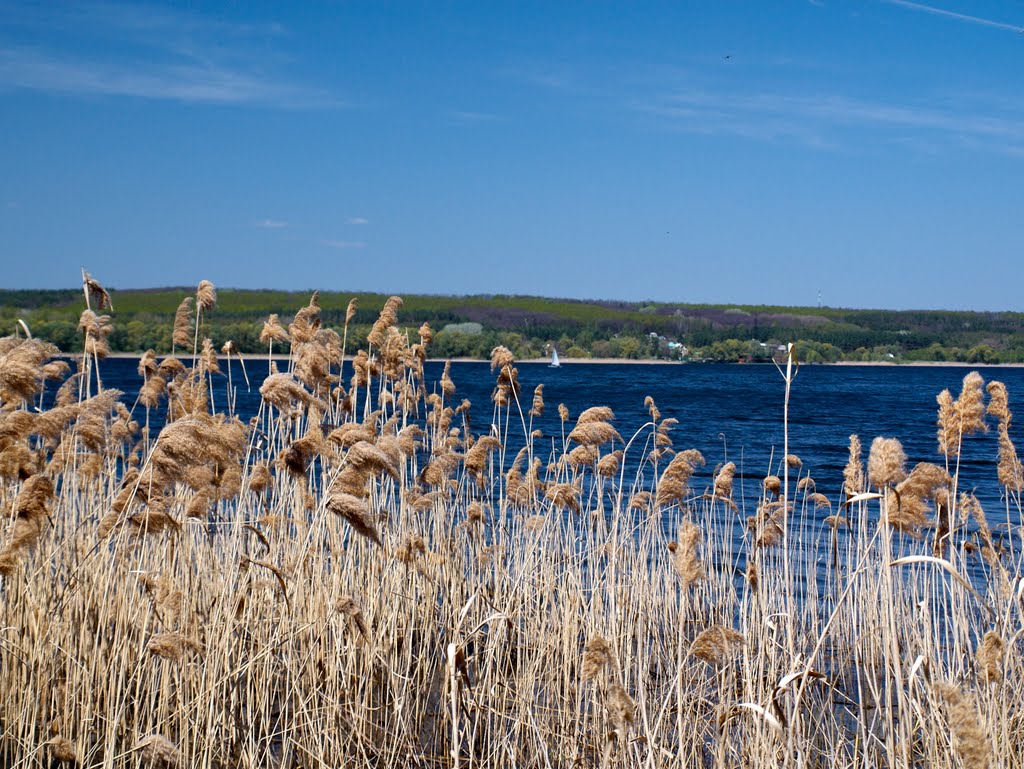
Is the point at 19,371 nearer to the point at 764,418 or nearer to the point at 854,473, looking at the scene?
the point at 854,473

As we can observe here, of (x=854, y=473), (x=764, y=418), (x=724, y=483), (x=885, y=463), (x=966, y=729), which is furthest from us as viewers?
(x=764, y=418)

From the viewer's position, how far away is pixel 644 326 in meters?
108

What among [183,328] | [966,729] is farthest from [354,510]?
[183,328]

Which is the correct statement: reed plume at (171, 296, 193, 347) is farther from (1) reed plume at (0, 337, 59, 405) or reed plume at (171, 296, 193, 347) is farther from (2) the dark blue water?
(2) the dark blue water

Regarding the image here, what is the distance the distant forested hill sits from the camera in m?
78.9

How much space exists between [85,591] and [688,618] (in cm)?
421

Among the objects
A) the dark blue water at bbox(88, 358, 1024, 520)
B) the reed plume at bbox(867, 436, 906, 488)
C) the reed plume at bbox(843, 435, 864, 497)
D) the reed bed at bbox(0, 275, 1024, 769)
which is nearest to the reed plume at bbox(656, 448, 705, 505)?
the reed bed at bbox(0, 275, 1024, 769)

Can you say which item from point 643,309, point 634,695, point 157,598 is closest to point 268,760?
point 157,598

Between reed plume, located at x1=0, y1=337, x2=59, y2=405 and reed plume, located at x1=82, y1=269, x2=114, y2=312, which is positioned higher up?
reed plume, located at x1=82, y1=269, x2=114, y2=312

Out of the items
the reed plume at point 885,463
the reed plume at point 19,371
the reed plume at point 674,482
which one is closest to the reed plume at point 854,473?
the reed plume at point 674,482

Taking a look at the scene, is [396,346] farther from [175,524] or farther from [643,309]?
[643,309]

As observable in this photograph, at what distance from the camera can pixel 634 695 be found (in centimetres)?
609

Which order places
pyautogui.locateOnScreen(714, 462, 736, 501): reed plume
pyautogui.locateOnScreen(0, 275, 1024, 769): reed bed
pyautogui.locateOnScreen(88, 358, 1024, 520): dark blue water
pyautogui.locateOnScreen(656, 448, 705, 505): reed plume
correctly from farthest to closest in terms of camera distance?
pyautogui.locateOnScreen(88, 358, 1024, 520): dark blue water → pyautogui.locateOnScreen(714, 462, 736, 501): reed plume → pyautogui.locateOnScreen(656, 448, 705, 505): reed plume → pyautogui.locateOnScreen(0, 275, 1024, 769): reed bed

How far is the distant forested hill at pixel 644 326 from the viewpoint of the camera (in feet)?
259
